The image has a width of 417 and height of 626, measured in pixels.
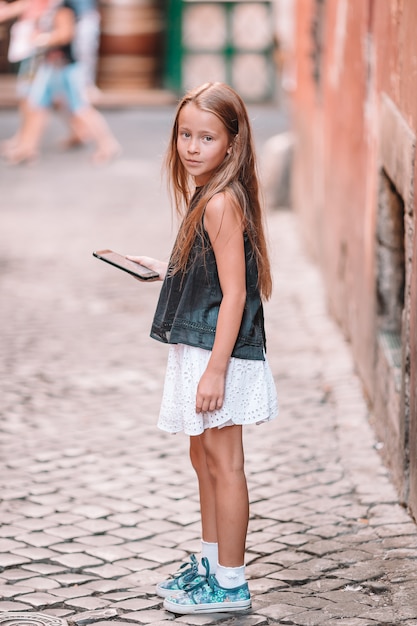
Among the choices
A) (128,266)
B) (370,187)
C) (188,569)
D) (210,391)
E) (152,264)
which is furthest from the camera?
(370,187)

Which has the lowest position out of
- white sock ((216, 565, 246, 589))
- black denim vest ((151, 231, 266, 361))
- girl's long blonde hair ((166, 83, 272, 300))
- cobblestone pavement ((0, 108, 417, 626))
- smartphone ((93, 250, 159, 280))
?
cobblestone pavement ((0, 108, 417, 626))

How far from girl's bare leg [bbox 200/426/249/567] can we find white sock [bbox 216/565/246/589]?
32 millimetres

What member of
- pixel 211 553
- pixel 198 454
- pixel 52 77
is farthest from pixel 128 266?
pixel 52 77

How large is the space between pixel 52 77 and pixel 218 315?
34.2 feet

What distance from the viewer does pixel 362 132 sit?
22.1 ft

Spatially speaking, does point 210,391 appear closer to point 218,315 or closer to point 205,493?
point 218,315

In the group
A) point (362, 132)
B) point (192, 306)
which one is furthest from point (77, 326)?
point (192, 306)

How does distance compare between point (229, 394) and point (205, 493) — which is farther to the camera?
point (205, 493)

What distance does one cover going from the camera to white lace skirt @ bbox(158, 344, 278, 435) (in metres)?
3.78

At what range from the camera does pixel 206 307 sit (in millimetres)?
3775

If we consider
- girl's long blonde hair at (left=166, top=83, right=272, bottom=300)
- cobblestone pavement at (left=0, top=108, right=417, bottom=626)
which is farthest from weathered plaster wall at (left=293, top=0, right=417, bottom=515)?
girl's long blonde hair at (left=166, top=83, right=272, bottom=300)

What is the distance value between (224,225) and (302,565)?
1289 mm

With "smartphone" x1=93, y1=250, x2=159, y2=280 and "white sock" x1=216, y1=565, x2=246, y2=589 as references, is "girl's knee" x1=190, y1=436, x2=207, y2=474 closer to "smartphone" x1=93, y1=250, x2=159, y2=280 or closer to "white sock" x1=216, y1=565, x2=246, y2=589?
"white sock" x1=216, y1=565, x2=246, y2=589

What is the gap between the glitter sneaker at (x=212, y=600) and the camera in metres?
3.89
